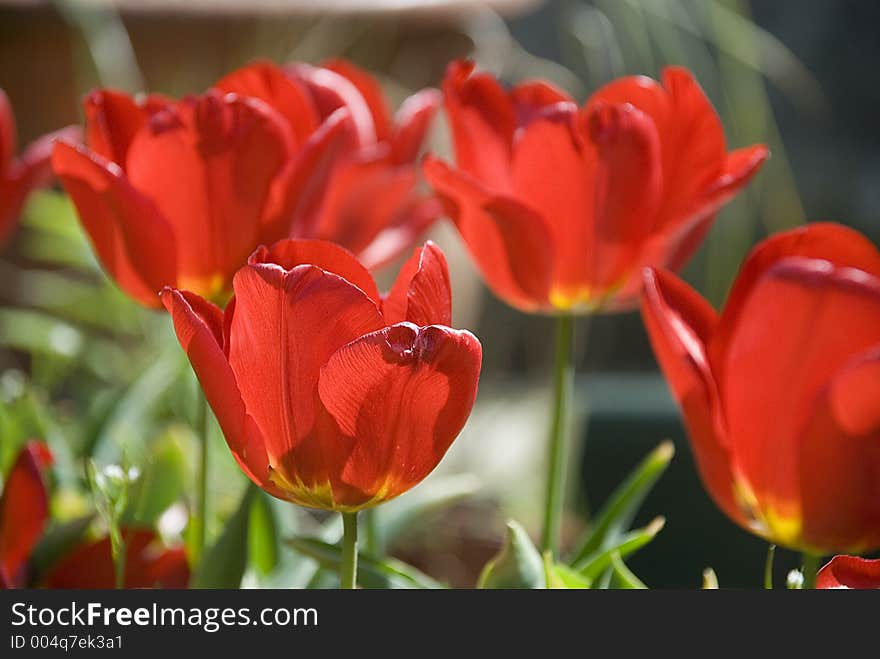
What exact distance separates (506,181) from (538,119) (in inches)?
1.4

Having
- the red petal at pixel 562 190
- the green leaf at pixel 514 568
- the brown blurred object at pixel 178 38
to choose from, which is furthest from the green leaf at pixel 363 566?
the brown blurred object at pixel 178 38

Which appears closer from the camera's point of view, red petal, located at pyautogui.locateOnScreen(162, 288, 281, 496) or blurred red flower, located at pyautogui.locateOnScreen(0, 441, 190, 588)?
red petal, located at pyautogui.locateOnScreen(162, 288, 281, 496)

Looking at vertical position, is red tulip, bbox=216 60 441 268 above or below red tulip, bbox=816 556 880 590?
above

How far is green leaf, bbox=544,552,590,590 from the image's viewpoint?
372 mm

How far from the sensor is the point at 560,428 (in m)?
0.46

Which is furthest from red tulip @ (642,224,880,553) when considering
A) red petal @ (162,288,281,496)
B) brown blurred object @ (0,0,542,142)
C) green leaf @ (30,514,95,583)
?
brown blurred object @ (0,0,542,142)

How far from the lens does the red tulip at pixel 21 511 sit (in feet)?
1.39

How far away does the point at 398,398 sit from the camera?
325mm

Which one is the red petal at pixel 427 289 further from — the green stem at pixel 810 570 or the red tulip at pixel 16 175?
the red tulip at pixel 16 175

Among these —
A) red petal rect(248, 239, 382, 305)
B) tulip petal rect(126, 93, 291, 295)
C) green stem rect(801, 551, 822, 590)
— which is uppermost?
tulip petal rect(126, 93, 291, 295)

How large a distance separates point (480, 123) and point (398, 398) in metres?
0.17

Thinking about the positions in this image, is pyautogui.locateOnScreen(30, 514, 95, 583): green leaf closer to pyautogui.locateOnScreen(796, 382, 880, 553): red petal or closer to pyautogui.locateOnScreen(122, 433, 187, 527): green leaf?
pyautogui.locateOnScreen(122, 433, 187, 527): green leaf

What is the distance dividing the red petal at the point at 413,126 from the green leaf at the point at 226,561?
159 millimetres

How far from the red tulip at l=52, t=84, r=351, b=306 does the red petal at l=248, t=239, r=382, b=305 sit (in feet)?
0.31
